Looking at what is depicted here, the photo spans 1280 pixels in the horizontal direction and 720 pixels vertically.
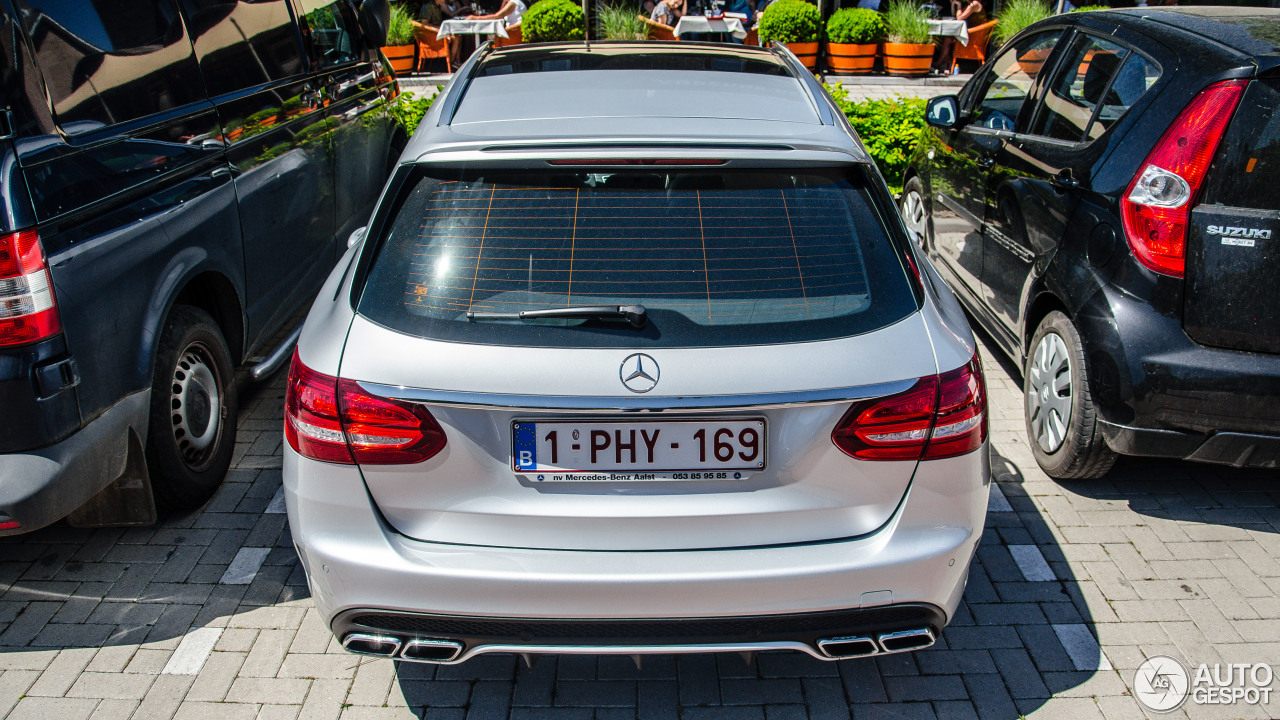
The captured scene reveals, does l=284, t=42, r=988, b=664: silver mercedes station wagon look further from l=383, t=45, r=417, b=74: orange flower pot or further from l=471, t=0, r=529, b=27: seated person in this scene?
l=471, t=0, r=529, b=27: seated person

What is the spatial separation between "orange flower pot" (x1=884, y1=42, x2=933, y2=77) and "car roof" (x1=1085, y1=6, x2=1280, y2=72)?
9.58 metres

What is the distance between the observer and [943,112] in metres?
4.99

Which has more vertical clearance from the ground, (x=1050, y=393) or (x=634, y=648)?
(x=634, y=648)

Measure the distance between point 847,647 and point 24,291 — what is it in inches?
99.8

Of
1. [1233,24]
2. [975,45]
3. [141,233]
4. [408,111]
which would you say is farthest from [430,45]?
[1233,24]

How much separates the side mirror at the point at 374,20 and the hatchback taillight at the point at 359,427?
424 centimetres

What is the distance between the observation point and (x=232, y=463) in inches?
162

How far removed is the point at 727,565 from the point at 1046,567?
1775mm

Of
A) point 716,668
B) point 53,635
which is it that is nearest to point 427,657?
point 716,668

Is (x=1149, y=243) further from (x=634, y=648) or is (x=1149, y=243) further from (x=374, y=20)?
(x=374, y=20)

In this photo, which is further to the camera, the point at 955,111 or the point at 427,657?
the point at 955,111

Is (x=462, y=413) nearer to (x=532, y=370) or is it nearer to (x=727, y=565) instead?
(x=532, y=370)

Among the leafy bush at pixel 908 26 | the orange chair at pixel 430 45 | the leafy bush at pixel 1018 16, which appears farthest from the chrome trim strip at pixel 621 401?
the orange chair at pixel 430 45

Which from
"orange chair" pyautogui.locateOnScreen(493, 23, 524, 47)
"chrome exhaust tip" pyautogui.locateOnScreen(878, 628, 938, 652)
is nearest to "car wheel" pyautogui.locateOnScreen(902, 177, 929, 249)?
"chrome exhaust tip" pyautogui.locateOnScreen(878, 628, 938, 652)
